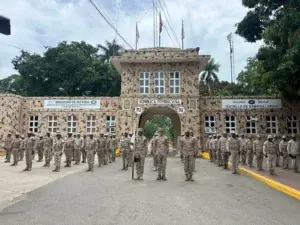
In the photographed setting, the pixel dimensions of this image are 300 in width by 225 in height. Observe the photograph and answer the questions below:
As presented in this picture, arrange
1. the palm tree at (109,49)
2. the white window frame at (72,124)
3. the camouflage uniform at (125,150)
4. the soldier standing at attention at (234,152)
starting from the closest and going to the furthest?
the soldier standing at attention at (234,152) → the camouflage uniform at (125,150) → the white window frame at (72,124) → the palm tree at (109,49)

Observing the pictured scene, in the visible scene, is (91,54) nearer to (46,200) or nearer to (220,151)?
(220,151)

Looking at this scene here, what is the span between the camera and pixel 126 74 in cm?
2725

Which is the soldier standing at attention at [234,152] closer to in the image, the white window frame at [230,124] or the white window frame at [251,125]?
the white window frame at [230,124]

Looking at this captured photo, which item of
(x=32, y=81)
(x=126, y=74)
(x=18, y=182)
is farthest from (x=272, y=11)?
(x=32, y=81)

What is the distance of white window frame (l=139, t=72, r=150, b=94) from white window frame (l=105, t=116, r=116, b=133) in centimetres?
329

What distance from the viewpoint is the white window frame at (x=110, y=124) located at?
27.8 metres

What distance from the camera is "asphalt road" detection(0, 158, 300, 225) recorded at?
6.35 meters

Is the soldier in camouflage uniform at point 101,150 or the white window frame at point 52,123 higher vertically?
the white window frame at point 52,123

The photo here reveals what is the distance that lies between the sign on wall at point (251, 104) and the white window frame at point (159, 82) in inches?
199

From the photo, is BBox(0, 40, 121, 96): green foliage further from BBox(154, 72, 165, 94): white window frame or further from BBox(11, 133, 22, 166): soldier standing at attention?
BBox(11, 133, 22, 166): soldier standing at attention

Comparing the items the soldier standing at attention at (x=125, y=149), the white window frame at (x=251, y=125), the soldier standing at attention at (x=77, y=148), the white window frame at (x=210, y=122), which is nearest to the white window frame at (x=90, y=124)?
the white window frame at (x=210, y=122)

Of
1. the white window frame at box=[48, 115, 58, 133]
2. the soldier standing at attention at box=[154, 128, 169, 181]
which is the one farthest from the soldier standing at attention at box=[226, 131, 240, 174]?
the white window frame at box=[48, 115, 58, 133]

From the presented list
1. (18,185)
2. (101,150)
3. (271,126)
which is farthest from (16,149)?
(271,126)

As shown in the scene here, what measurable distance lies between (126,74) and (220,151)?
1190 centimetres
